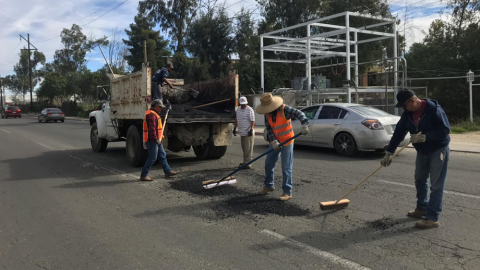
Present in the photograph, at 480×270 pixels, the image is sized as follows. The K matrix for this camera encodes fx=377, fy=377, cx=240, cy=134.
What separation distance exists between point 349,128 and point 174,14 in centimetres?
3129

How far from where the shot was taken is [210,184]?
21.2ft

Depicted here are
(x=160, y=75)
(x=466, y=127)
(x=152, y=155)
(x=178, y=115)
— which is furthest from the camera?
(x=466, y=127)

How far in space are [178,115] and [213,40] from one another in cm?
2398

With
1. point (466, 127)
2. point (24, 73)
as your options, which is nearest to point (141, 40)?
point (466, 127)

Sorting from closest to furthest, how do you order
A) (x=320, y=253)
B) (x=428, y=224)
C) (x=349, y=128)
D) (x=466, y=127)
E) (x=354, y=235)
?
(x=320, y=253) → (x=354, y=235) → (x=428, y=224) → (x=349, y=128) → (x=466, y=127)

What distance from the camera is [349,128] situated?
9.88 m

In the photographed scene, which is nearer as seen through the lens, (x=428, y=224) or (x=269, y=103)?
(x=428, y=224)

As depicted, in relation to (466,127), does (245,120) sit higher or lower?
higher

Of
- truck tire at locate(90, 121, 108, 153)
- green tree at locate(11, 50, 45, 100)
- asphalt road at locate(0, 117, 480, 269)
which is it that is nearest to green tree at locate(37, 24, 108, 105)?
green tree at locate(11, 50, 45, 100)

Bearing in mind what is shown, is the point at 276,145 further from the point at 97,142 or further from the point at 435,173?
the point at 97,142

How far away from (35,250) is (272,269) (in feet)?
8.72

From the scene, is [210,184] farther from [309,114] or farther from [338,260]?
[309,114]

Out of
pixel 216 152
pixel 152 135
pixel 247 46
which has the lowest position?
pixel 216 152

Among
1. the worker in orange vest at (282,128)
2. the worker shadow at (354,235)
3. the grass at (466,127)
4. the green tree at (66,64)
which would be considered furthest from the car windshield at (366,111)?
the green tree at (66,64)
